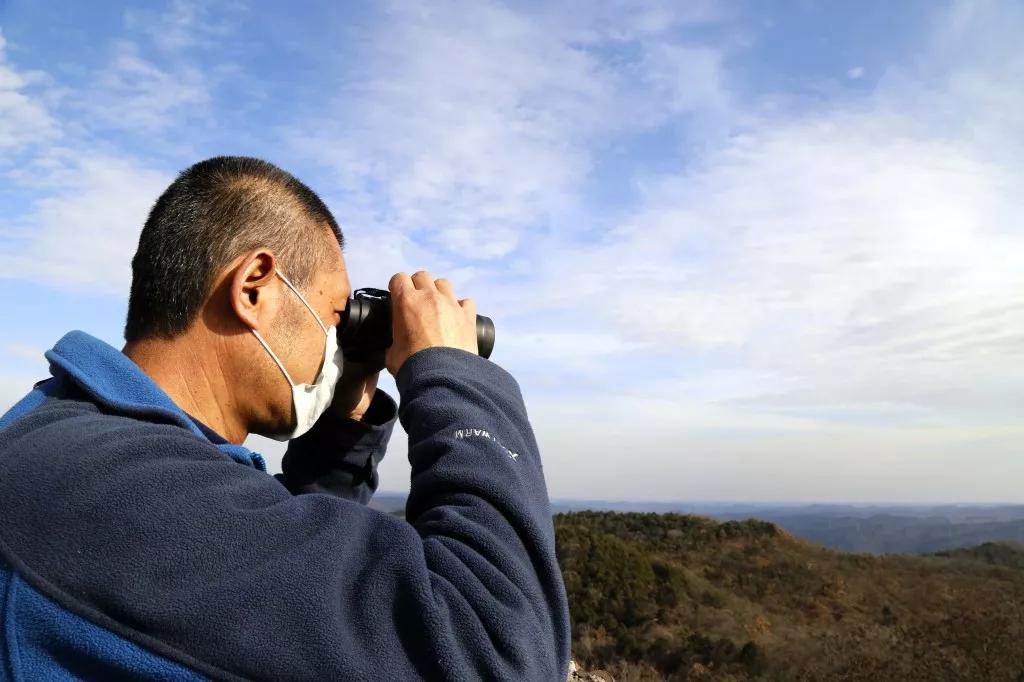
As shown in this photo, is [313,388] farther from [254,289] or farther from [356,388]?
[356,388]

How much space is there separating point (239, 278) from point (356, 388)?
0.76 metres

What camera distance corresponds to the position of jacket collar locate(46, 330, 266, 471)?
125 centimetres

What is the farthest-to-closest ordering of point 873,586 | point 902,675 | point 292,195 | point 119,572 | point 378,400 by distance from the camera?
point 873,586 < point 902,675 < point 378,400 < point 292,195 < point 119,572

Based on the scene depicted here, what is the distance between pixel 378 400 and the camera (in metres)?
2.44

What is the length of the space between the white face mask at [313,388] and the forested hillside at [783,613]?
5.71m

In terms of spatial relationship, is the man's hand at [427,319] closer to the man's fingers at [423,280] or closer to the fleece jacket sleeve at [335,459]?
the man's fingers at [423,280]

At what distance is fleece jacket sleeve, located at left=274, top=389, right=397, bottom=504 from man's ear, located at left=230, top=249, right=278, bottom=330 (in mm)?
744

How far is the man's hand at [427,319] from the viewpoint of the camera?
64.9 inches

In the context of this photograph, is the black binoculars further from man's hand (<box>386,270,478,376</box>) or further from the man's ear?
the man's ear

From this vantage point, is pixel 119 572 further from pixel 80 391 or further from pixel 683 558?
pixel 683 558

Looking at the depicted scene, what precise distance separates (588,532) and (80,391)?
437 inches

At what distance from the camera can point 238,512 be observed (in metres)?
1.08

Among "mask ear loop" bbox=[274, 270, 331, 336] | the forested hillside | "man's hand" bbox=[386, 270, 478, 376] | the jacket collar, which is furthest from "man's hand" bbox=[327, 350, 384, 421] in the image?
the forested hillside

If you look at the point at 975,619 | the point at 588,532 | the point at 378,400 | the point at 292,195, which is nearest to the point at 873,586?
the point at 975,619
